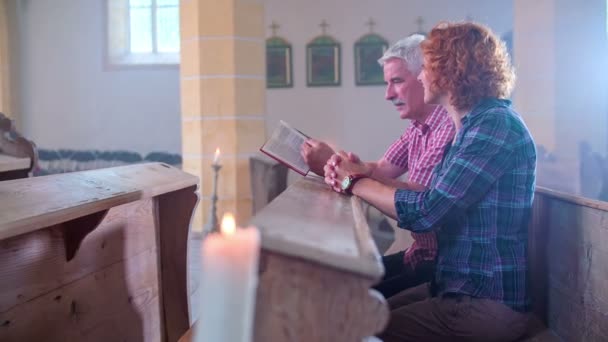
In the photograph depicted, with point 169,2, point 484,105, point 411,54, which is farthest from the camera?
point 169,2

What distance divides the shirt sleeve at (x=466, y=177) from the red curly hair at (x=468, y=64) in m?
0.13

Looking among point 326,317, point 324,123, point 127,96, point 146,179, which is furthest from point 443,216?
point 127,96

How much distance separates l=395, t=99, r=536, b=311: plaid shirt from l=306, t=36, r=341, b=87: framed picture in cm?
655

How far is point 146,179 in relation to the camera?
6.32ft

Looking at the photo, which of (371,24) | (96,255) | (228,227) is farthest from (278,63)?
(228,227)

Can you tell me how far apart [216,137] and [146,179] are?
3.96 metres

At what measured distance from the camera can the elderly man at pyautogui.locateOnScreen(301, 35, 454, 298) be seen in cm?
190

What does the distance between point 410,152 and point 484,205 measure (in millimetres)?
785

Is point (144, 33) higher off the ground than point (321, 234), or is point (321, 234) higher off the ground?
point (144, 33)

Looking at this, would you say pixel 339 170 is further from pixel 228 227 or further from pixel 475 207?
pixel 228 227

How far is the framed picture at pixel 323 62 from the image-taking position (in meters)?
7.86

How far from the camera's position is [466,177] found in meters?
1.35

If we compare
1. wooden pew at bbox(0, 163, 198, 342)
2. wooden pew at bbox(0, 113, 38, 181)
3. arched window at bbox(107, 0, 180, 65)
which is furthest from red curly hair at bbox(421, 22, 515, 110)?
arched window at bbox(107, 0, 180, 65)

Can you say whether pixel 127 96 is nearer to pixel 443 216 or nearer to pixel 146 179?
pixel 146 179
